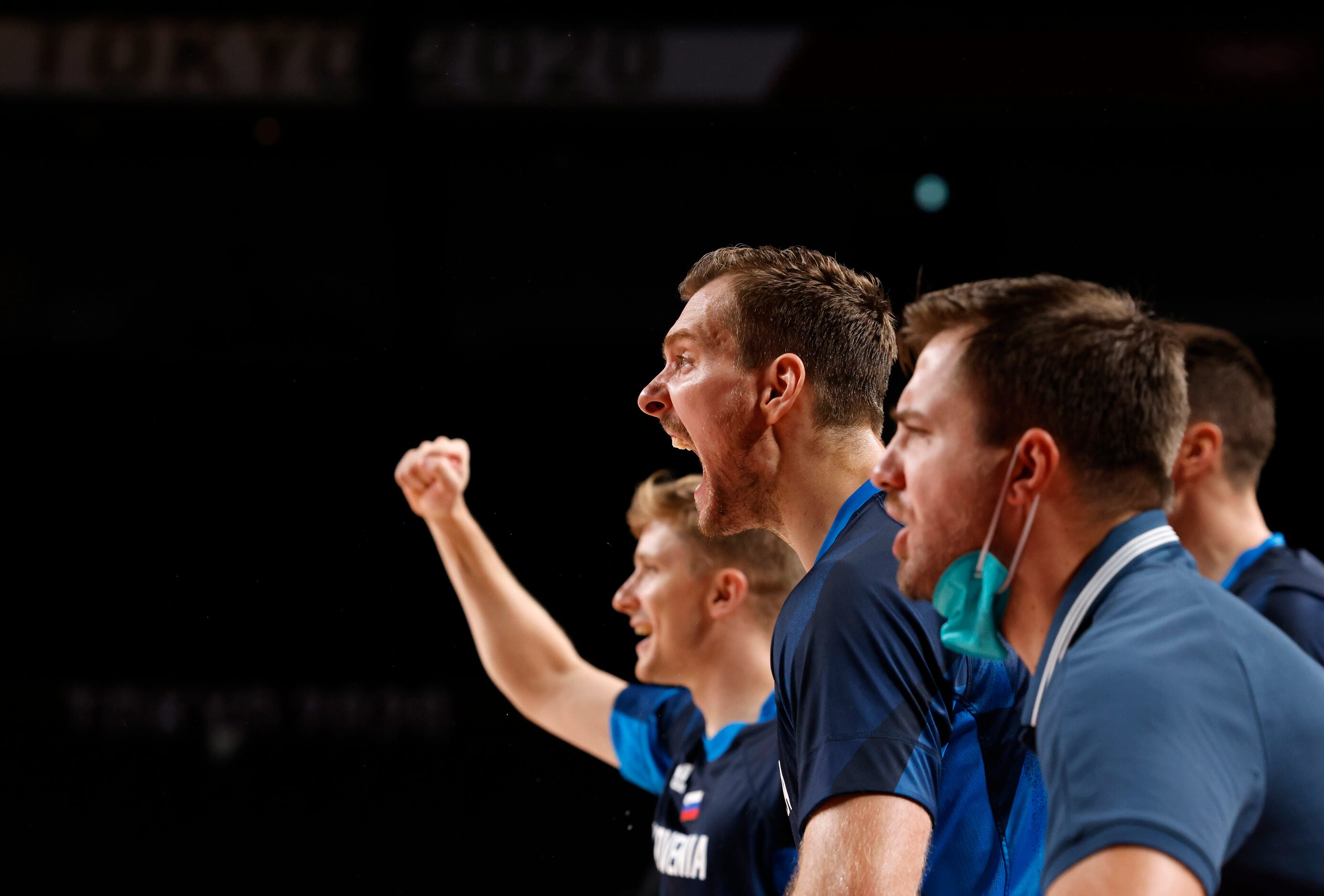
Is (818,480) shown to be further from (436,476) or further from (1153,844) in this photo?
(436,476)

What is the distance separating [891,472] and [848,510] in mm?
358

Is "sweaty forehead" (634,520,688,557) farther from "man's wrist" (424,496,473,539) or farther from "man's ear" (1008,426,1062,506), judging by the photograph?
"man's ear" (1008,426,1062,506)

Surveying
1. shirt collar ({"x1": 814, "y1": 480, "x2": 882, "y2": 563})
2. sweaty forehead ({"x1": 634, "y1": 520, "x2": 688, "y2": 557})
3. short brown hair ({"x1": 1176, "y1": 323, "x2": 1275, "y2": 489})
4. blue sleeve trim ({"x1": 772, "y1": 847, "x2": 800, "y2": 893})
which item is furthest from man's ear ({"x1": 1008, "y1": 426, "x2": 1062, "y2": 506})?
short brown hair ({"x1": 1176, "y1": 323, "x2": 1275, "y2": 489})

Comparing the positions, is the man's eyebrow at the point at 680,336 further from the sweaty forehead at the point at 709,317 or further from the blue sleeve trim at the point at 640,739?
the blue sleeve trim at the point at 640,739

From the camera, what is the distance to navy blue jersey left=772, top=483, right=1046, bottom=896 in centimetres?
132

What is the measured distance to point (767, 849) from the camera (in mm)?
2076

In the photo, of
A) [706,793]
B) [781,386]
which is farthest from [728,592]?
[781,386]

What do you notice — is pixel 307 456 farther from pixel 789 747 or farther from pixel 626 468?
pixel 789 747

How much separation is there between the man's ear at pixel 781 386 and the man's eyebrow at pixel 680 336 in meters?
0.13

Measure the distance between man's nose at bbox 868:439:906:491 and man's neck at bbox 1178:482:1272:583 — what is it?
1.73m

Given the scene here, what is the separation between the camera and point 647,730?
2.62 m

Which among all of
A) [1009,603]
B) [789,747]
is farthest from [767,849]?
[1009,603]

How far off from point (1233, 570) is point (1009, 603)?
1.72 m

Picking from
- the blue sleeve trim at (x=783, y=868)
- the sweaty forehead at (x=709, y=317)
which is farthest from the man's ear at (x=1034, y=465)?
the blue sleeve trim at (x=783, y=868)
